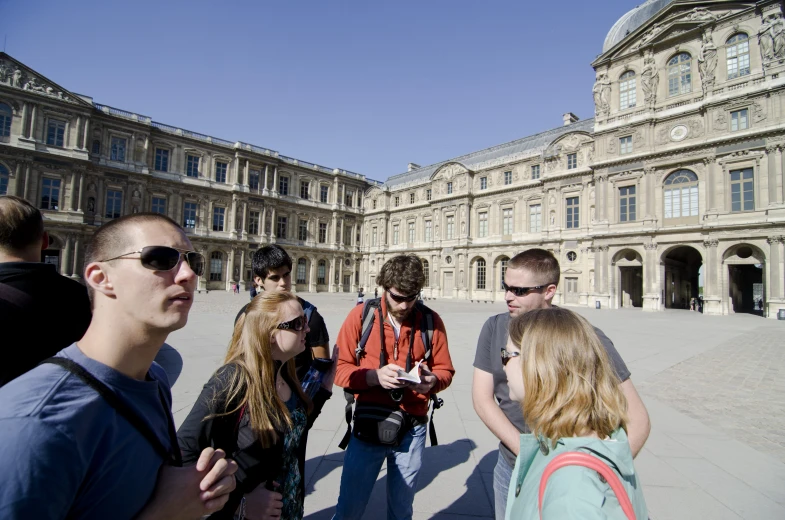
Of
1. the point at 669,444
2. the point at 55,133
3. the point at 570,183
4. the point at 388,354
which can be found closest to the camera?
the point at 388,354

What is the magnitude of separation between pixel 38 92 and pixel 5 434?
122 ft

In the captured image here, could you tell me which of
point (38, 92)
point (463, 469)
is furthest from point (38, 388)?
point (38, 92)

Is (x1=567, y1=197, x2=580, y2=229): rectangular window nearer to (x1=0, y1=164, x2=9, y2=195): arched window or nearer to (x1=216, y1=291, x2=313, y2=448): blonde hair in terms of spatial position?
(x1=216, y1=291, x2=313, y2=448): blonde hair

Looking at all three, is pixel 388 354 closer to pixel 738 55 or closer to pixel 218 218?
pixel 738 55

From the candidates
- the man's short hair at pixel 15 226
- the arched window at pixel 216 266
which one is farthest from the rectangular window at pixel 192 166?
the man's short hair at pixel 15 226

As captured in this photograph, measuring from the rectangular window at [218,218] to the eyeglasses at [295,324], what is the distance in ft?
119

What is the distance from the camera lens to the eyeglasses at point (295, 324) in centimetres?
198

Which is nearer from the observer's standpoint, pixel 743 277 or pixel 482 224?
pixel 743 277

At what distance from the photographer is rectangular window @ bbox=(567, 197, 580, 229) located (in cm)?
2694

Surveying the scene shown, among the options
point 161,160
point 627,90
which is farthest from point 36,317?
point 161,160

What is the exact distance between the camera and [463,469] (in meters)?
3.58

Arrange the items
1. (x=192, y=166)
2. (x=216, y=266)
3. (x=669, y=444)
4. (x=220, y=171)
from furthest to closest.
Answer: (x=220, y=171) < (x=216, y=266) < (x=192, y=166) < (x=669, y=444)

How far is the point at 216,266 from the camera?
33.9m

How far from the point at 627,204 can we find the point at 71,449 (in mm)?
28189
